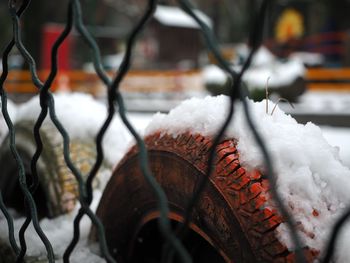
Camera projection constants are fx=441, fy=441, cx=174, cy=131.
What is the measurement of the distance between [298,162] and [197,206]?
302 mm

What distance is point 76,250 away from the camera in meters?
1.61

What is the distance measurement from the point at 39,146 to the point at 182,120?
44 cm

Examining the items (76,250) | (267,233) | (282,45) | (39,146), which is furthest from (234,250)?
(282,45)

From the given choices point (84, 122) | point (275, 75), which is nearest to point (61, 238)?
point (84, 122)

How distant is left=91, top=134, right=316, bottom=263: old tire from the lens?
107 cm

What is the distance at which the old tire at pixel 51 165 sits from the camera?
1.92 meters

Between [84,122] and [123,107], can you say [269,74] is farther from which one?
[123,107]

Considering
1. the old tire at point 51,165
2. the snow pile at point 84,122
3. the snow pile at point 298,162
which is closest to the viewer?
the snow pile at point 298,162

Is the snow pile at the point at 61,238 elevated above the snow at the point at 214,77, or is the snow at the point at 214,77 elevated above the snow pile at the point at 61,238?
the snow pile at the point at 61,238

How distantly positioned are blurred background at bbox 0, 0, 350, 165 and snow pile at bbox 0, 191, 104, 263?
2561mm

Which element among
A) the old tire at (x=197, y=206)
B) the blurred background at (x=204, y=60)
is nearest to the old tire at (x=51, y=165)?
the old tire at (x=197, y=206)

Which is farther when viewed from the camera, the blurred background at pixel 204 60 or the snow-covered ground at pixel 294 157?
the blurred background at pixel 204 60

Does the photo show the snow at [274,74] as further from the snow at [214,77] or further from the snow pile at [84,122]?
the snow pile at [84,122]

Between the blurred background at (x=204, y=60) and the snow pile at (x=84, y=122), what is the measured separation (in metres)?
2.04
